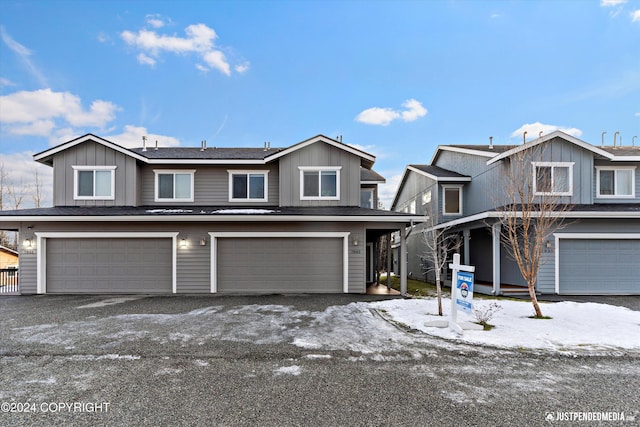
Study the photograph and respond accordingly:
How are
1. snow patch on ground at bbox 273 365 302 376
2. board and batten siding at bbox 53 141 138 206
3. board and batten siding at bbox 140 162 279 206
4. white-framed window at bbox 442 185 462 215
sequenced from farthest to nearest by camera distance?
white-framed window at bbox 442 185 462 215
board and batten siding at bbox 140 162 279 206
board and batten siding at bbox 53 141 138 206
snow patch on ground at bbox 273 365 302 376

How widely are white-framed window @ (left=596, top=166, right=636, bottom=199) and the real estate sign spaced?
34.6 feet

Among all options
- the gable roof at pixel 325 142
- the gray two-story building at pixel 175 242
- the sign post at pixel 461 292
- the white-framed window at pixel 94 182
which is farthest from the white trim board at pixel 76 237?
the sign post at pixel 461 292

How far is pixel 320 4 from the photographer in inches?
589

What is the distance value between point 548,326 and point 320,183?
26.6 ft

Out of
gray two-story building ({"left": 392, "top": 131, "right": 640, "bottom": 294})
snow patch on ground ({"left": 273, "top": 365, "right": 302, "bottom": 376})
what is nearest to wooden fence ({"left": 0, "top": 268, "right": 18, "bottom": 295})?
snow patch on ground ({"left": 273, "top": 365, "right": 302, "bottom": 376})

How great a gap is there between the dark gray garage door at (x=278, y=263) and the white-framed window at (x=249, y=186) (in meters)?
2.16

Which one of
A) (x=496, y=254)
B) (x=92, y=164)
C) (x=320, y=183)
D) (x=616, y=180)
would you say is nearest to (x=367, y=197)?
(x=320, y=183)

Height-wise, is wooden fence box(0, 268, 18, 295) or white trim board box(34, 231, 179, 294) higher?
white trim board box(34, 231, 179, 294)

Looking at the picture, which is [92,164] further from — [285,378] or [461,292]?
[461,292]

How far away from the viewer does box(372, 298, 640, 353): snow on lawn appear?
17.4ft

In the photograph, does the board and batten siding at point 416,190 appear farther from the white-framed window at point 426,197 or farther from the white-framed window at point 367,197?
the white-framed window at point 367,197

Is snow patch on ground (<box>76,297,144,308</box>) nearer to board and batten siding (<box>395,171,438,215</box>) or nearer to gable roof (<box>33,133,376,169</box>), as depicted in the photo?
gable roof (<box>33,133,376,169</box>)

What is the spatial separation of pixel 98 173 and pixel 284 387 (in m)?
12.1

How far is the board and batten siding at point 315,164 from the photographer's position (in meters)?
11.8
